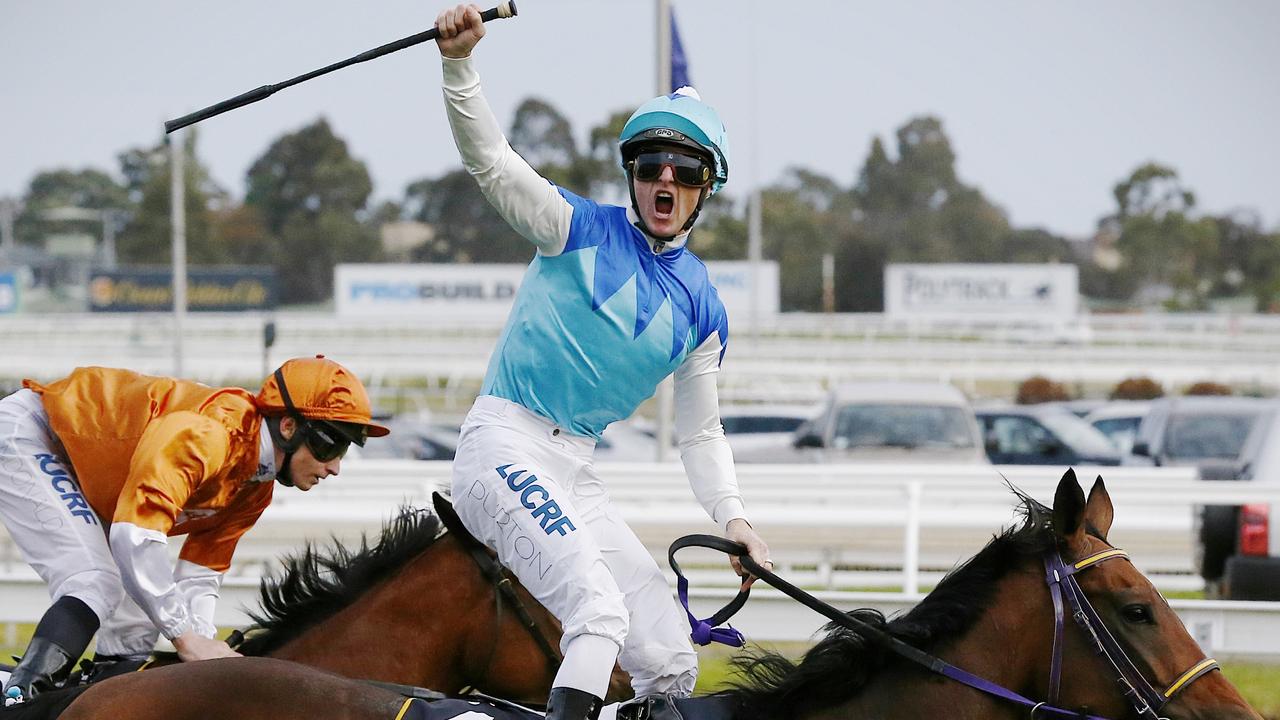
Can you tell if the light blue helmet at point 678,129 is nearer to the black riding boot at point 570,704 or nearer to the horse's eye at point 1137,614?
the black riding boot at point 570,704

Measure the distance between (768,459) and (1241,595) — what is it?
8099mm

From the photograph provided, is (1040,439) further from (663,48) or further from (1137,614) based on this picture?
(1137,614)

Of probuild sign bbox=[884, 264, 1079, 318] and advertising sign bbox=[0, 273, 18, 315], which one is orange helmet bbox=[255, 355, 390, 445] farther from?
advertising sign bbox=[0, 273, 18, 315]

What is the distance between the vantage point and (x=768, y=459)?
14953 millimetres

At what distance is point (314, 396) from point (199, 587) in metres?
0.65

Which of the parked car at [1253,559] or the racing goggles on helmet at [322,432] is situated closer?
the racing goggles on helmet at [322,432]

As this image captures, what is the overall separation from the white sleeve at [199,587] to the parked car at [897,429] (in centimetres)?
911

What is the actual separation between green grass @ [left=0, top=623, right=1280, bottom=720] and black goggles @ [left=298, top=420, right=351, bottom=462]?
11.5ft

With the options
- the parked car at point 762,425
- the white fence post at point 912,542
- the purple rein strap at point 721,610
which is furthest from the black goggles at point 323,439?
the parked car at point 762,425

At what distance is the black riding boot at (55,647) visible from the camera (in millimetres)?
3324

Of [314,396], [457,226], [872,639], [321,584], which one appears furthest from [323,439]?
[457,226]

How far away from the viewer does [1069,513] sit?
302cm

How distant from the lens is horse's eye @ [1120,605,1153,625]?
2951 mm

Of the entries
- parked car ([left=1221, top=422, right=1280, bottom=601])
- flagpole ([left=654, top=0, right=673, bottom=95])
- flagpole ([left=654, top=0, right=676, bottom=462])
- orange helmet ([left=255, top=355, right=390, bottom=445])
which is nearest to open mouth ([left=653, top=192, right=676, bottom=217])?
orange helmet ([left=255, top=355, right=390, bottom=445])
